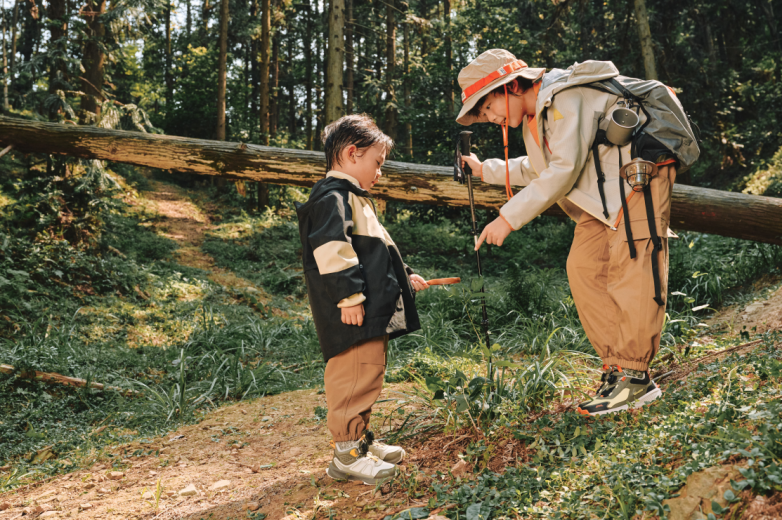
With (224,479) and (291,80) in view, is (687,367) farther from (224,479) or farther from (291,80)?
(291,80)

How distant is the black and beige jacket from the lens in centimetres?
227

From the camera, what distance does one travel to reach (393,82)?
47.3ft

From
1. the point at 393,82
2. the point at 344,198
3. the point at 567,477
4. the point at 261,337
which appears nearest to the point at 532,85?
the point at 344,198

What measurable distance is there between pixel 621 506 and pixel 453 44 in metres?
14.5

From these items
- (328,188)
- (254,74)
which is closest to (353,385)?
(328,188)

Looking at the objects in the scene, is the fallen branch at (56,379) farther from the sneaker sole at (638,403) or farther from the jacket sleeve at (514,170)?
the sneaker sole at (638,403)

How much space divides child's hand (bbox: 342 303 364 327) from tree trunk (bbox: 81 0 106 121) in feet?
25.3

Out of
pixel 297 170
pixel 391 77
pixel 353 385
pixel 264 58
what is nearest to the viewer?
pixel 353 385

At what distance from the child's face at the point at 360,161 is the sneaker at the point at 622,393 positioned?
1662mm

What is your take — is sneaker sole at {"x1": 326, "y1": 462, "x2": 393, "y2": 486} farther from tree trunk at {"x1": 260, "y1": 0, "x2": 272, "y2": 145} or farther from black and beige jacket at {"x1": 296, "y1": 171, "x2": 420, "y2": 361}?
tree trunk at {"x1": 260, "y1": 0, "x2": 272, "y2": 145}

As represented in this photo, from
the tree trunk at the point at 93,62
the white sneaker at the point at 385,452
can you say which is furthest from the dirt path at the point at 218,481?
the tree trunk at the point at 93,62

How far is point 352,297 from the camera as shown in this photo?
7.49ft

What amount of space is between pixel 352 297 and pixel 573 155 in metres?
1.31

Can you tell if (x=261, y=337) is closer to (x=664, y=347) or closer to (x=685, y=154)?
(x=664, y=347)
